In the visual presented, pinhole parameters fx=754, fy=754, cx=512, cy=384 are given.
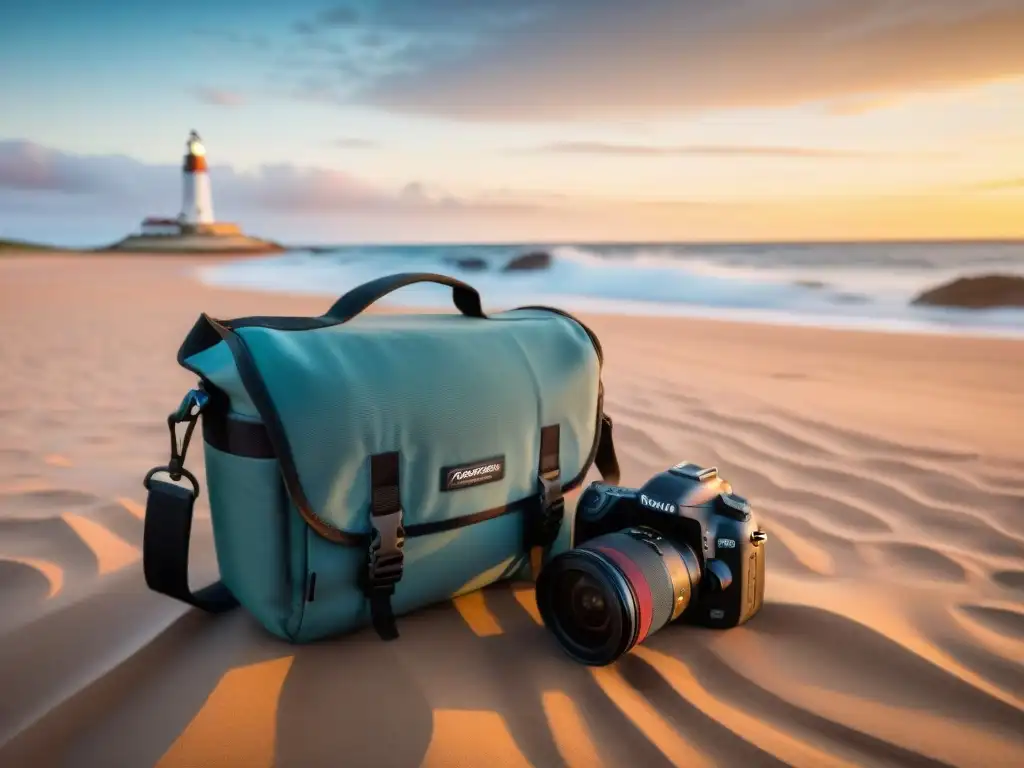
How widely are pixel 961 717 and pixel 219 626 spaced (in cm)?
135

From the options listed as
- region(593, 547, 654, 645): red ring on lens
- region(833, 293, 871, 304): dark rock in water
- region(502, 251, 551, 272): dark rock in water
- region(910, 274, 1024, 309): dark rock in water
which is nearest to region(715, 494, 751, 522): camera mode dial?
region(593, 547, 654, 645): red ring on lens

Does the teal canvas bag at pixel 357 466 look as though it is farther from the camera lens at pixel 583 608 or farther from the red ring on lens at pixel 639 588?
the red ring on lens at pixel 639 588

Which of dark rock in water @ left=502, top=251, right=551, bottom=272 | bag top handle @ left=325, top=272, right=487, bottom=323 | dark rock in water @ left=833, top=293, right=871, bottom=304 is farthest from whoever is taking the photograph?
dark rock in water @ left=502, top=251, right=551, bottom=272

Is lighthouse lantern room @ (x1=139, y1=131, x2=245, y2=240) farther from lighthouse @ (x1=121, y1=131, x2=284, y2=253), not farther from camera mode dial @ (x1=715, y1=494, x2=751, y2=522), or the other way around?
camera mode dial @ (x1=715, y1=494, x2=751, y2=522)

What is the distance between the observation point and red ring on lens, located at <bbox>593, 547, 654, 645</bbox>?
1307mm

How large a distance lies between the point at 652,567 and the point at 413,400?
0.53 meters

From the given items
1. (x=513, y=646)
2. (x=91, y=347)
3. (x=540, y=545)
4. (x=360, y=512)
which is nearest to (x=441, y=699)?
(x=513, y=646)

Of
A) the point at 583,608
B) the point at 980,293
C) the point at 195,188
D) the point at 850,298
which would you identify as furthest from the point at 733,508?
the point at 195,188

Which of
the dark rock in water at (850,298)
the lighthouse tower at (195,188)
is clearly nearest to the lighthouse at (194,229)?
the lighthouse tower at (195,188)

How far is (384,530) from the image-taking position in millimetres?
1356

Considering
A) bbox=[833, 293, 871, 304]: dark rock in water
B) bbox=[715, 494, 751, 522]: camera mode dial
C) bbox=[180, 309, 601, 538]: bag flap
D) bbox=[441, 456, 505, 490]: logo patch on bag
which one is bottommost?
bbox=[833, 293, 871, 304]: dark rock in water

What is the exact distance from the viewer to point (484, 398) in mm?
1494

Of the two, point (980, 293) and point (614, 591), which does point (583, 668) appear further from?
point (980, 293)

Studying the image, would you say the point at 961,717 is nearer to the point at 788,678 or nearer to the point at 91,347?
the point at 788,678
